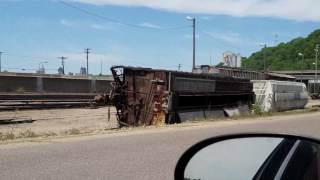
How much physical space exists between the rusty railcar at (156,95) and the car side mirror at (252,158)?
70.9 ft

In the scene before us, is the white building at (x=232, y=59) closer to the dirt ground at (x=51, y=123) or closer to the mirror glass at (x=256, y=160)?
the dirt ground at (x=51, y=123)

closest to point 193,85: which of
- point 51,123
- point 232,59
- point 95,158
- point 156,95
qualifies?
point 156,95

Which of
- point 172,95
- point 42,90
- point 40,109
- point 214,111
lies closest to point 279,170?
point 172,95

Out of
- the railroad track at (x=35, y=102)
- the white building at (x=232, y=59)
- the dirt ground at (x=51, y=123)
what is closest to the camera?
the dirt ground at (x=51, y=123)

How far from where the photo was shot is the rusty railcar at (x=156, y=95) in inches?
1013

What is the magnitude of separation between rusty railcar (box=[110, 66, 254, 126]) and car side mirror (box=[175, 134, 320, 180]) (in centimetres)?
2162

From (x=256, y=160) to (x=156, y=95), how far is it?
22551 millimetres

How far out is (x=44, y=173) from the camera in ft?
30.9

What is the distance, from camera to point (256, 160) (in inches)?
134

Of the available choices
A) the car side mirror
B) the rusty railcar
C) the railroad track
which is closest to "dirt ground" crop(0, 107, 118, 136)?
the rusty railcar

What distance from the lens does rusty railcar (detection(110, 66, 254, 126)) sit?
25.7 metres

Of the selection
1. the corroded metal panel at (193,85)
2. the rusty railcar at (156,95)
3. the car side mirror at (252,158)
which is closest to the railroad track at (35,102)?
the corroded metal panel at (193,85)

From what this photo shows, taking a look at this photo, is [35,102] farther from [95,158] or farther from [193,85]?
[95,158]

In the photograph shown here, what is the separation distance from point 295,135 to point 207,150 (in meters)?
0.56
